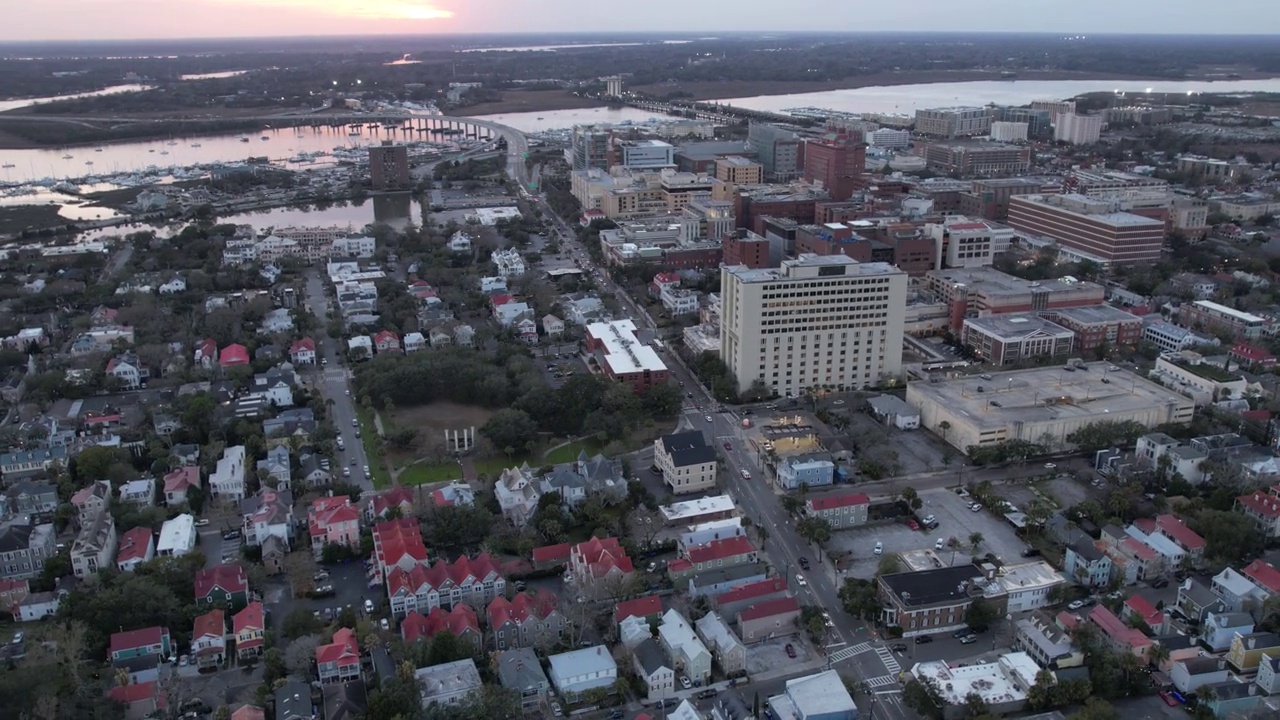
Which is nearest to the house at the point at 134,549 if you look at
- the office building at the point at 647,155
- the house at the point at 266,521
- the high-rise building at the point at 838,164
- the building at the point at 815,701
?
the house at the point at 266,521

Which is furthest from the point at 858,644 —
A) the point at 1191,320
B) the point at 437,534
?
the point at 1191,320

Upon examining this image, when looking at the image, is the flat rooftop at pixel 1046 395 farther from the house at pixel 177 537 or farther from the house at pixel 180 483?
the house at pixel 180 483

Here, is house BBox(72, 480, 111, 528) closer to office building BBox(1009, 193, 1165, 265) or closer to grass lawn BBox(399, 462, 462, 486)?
grass lawn BBox(399, 462, 462, 486)

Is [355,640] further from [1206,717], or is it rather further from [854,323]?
[854,323]

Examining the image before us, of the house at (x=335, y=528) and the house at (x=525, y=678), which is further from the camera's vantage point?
the house at (x=335, y=528)

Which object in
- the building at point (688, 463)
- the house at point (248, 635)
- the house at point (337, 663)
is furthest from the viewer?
the building at point (688, 463)

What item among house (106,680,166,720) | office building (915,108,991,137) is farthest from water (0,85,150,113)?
house (106,680,166,720)

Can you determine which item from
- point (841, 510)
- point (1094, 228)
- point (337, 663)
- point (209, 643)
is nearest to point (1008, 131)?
point (1094, 228)
